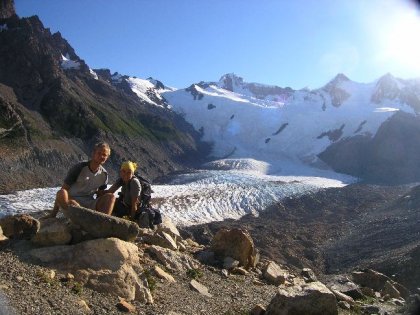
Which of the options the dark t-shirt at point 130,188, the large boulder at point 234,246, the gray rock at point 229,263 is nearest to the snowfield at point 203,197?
the large boulder at point 234,246

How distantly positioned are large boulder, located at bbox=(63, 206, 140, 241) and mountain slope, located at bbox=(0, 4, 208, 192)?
54.7m

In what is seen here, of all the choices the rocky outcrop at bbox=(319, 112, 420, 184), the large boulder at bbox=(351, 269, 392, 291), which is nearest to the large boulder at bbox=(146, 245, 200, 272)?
the large boulder at bbox=(351, 269, 392, 291)

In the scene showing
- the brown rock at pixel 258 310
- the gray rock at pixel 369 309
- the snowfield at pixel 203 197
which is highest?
the brown rock at pixel 258 310

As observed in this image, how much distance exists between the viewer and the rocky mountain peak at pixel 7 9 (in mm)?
107188

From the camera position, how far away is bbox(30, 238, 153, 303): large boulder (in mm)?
8547

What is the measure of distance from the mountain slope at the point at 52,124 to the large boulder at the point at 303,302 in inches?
2220

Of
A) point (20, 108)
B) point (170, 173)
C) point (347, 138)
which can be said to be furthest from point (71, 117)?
point (347, 138)

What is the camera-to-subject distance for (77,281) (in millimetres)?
8359

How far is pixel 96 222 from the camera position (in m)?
9.35

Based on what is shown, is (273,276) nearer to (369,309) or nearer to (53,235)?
(369,309)

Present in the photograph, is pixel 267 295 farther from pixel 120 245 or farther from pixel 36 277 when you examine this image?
pixel 36 277

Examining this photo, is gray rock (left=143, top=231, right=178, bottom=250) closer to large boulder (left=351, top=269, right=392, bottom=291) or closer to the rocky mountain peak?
large boulder (left=351, top=269, right=392, bottom=291)

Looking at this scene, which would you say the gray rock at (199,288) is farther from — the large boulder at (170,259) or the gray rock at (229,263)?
the gray rock at (229,263)

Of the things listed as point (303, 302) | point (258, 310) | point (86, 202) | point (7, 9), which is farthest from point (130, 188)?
point (7, 9)
